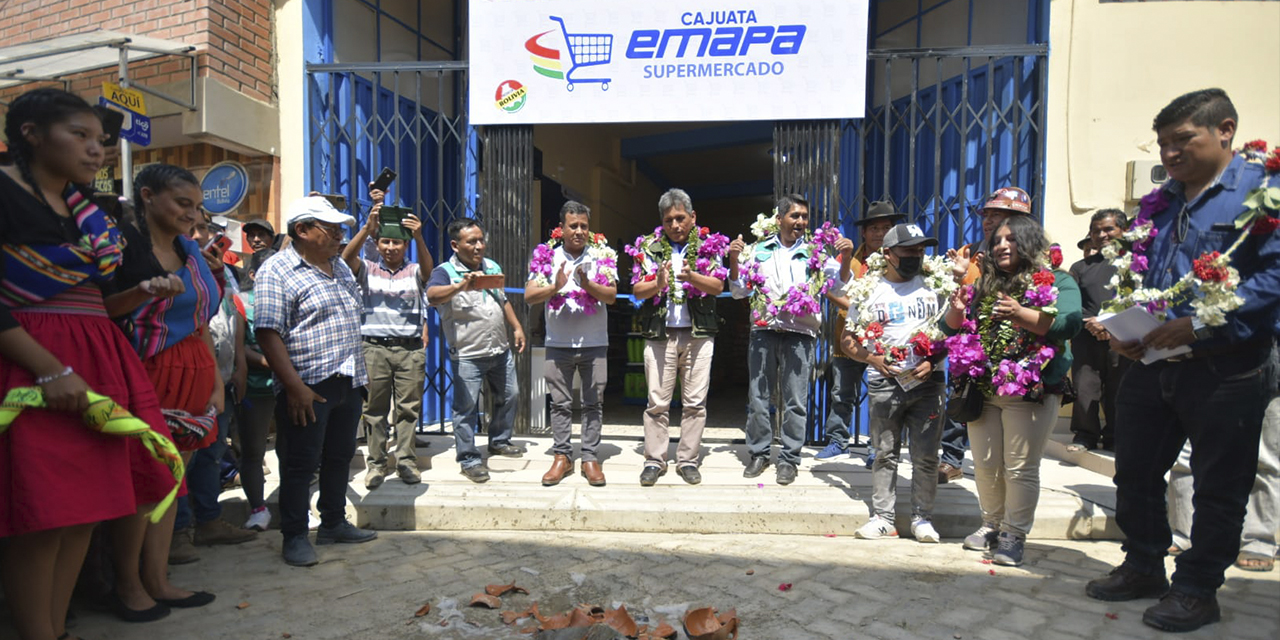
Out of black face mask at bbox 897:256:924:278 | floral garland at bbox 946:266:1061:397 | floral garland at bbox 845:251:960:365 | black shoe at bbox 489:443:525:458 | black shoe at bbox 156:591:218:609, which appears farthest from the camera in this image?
black shoe at bbox 489:443:525:458

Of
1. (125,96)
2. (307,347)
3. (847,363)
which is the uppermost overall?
(125,96)

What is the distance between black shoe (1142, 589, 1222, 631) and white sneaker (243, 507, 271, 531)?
15.1 ft

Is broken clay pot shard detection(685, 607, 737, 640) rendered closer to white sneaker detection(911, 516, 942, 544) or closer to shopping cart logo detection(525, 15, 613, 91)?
white sneaker detection(911, 516, 942, 544)

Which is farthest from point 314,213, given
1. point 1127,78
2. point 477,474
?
point 1127,78

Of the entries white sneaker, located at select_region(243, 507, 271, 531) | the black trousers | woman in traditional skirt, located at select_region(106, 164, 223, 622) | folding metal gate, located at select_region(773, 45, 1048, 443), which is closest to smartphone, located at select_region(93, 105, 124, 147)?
woman in traditional skirt, located at select_region(106, 164, 223, 622)

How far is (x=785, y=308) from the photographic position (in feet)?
15.6

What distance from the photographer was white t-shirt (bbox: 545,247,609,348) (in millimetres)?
4875

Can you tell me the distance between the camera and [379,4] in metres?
7.46

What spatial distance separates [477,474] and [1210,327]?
160 inches

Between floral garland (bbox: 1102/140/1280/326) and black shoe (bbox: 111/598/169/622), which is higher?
floral garland (bbox: 1102/140/1280/326)

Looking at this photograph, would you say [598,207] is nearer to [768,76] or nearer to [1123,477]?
[768,76]

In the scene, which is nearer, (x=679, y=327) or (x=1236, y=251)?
(x=1236, y=251)

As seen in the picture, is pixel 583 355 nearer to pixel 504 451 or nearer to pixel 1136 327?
pixel 504 451

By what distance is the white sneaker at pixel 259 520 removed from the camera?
4.28 m
